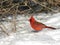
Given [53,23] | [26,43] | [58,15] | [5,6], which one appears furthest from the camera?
[5,6]

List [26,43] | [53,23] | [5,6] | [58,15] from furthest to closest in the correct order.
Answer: [5,6] → [58,15] → [53,23] → [26,43]

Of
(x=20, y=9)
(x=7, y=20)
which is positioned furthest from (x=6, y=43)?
(x=20, y=9)

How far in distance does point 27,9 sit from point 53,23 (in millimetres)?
881

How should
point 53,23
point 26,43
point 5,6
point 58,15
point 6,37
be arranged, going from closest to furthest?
point 26,43 < point 6,37 < point 53,23 < point 58,15 < point 5,6

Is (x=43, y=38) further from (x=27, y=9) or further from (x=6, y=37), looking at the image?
(x=27, y=9)

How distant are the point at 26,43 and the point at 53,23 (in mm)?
1054

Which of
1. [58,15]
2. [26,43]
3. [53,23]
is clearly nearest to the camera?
[26,43]

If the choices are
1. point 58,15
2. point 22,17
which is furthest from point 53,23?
point 22,17

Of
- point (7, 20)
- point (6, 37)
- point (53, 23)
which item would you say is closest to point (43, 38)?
point (6, 37)

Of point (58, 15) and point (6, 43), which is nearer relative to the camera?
point (6, 43)

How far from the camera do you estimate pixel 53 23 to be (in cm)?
423

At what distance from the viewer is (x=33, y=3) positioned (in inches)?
196

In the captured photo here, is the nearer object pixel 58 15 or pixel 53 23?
pixel 53 23

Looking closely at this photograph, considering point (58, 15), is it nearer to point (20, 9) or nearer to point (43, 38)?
point (20, 9)
